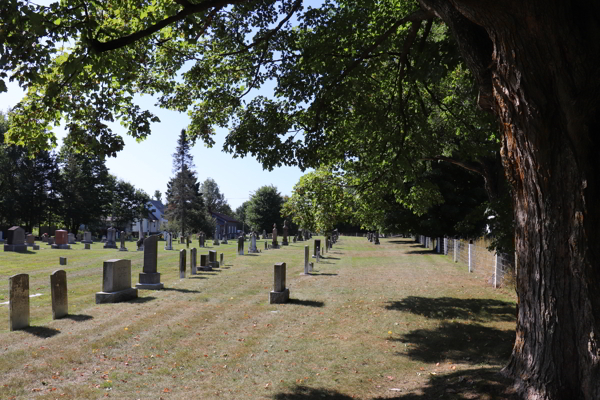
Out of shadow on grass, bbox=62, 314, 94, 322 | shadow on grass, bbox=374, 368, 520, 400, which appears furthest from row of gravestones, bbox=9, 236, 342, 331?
shadow on grass, bbox=374, 368, 520, 400

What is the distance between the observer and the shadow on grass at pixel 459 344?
7.87 meters

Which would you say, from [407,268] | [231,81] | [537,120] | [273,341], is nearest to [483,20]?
[537,120]

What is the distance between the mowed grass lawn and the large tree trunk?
0.81 meters

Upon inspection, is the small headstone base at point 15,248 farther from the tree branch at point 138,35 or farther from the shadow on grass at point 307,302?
the tree branch at point 138,35

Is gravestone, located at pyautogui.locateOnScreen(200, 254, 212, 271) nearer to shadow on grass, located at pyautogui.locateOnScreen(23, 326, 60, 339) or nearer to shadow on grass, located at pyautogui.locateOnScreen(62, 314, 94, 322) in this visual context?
shadow on grass, located at pyautogui.locateOnScreen(62, 314, 94, 322)

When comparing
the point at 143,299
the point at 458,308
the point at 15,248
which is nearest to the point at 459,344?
the point at 458,308

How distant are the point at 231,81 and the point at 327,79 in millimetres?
3357

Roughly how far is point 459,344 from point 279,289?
5.84 meters

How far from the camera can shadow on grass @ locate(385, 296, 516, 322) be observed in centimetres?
1158

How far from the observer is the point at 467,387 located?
18.5 ft

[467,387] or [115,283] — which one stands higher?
[115,283]

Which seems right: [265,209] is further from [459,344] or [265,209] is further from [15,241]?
[459,344]

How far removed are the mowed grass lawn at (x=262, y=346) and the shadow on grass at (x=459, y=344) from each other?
2cm

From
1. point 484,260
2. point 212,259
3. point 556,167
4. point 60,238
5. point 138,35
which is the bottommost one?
point 212,259
